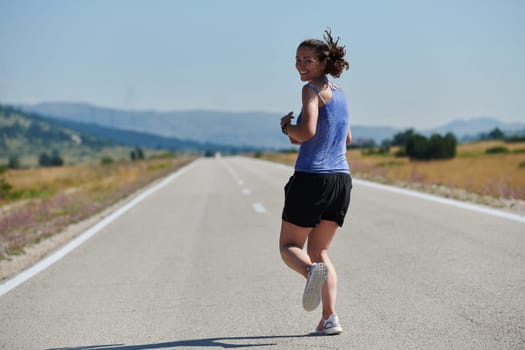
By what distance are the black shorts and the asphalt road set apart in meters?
0.84

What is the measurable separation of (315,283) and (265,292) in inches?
77.9

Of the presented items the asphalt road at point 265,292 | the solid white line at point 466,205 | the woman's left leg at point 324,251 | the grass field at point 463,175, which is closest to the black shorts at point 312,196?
the woman's left leg at point 324,251

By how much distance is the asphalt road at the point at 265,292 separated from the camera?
4.71 meters

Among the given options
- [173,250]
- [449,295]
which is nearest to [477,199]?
[173,250]

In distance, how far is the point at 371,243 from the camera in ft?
29.1

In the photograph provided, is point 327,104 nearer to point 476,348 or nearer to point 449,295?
point 476,348

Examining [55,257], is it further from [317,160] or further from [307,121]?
[307,121]

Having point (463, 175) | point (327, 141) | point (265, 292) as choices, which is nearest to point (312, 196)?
point (327, 141)

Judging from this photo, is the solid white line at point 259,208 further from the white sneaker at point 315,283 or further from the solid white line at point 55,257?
the white sneaker at point 315,283

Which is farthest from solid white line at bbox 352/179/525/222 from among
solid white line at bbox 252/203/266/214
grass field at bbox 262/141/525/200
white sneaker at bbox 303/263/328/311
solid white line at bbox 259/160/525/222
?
white sneaker at bbox 303/263/328/311

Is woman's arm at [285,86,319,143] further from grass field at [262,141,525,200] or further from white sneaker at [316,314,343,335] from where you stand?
grass field at [262,141,525,200]

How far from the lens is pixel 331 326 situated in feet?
15.2

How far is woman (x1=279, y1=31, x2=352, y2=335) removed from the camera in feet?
14.0

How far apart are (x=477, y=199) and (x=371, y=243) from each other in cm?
635
